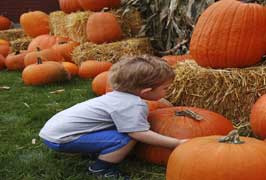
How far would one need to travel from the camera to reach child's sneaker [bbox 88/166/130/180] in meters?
2.88

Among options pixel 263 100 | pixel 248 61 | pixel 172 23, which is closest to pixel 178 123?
pixel 263 100

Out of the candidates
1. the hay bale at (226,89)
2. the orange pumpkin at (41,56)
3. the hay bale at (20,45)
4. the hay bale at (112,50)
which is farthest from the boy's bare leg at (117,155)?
the hay bale at (20,45)

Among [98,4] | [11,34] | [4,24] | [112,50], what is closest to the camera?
[112,50]

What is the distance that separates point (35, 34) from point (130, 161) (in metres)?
6.54

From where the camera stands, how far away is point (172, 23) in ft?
21.4

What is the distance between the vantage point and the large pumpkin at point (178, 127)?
120 inches

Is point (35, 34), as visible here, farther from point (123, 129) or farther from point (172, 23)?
point (123, 129)

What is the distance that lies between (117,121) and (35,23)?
6.67 meters

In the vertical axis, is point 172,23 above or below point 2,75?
above

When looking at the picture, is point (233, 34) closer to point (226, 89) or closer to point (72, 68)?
point (226, 89)

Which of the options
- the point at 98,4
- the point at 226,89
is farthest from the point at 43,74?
the point at 226,89

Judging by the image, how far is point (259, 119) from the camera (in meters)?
3.32

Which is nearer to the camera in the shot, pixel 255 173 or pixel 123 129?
pixel 255 173

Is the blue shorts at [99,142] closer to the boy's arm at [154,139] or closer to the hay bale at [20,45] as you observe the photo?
the boy's arm at [154,139]
